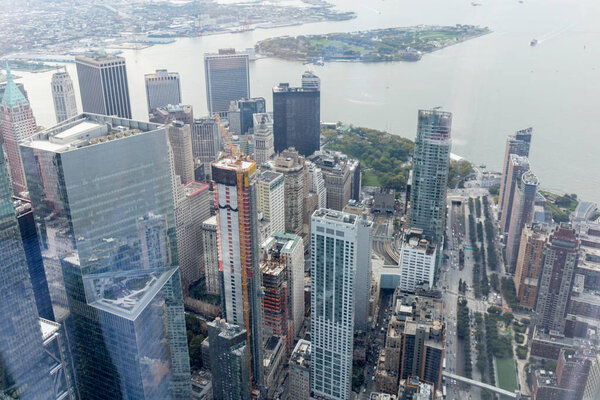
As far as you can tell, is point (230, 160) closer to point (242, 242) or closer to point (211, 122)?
point (242, 242)

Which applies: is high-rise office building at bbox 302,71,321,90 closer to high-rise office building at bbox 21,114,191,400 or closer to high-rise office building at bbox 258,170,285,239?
high-rise office building at bbox 258,170,285,239

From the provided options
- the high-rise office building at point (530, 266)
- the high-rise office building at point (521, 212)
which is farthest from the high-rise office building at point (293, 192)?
the high-rise office building at point (530, 266)

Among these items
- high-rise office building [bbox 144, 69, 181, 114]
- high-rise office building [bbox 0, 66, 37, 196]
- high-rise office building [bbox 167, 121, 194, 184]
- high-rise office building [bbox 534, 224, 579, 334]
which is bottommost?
high-rise office building [bbox 534, 224, 579, 334]

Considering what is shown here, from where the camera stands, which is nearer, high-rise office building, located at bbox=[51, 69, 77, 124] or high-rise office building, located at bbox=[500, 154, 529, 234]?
high-rise office building, located at bbox=[500, 154, 529, 234]

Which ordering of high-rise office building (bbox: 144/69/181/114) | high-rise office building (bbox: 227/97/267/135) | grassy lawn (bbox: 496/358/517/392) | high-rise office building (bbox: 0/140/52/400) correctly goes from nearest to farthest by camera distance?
high-rise office building (bbox: 0/140/52/400) < grassy lawn (bbox: 496/358/517/392) < high-rise office building (bbox: 144/69/181/114) < high-rise office building (bbox: 227/97/267/135)

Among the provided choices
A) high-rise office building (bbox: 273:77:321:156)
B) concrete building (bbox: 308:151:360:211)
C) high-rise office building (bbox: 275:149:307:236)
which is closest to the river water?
high-rise office building (bbox: 273:77:321:156)

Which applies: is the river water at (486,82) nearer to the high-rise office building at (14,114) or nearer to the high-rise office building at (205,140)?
the high-rise office building at (14,114)

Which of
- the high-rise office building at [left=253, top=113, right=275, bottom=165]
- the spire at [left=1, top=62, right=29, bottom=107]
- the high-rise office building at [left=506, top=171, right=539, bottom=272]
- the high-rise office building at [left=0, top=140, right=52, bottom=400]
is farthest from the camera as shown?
the high-rise office building at [left=253, top=113, right=275, bottom=165]

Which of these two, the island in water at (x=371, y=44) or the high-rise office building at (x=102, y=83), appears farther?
the island in water at (x=371, y=44)
